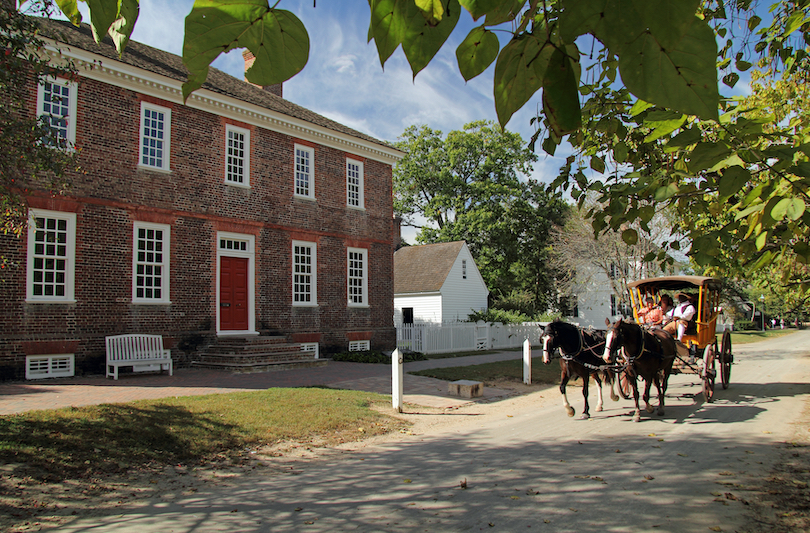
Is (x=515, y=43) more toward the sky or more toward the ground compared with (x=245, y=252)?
more toward the ground

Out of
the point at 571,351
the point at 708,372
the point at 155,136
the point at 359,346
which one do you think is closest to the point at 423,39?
the point at 571,351

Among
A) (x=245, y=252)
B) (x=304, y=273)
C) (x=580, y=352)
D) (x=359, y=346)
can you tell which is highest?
(x=245, y=252)

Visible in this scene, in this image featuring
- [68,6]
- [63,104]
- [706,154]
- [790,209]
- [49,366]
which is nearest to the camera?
[68,6]

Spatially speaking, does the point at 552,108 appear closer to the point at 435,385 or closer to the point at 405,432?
the point at 405,432

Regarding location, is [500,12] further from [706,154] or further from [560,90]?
[706,154]

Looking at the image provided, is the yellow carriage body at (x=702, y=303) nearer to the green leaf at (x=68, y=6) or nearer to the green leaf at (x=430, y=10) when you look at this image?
the green leaf at (x=430, y=10)

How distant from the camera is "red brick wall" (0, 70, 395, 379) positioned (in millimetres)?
15086

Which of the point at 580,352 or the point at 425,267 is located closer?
the point at 580,352

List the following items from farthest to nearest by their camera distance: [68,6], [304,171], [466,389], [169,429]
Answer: [304,171]
[466,389]
[169,429]
[68,6]

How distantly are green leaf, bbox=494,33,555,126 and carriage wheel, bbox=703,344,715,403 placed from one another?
1271 cm

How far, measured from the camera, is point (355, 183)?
24.0 meters

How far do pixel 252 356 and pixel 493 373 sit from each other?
25.8 feet

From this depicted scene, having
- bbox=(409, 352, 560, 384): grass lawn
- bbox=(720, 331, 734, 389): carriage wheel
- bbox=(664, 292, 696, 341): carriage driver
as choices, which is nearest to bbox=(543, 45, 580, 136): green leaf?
bbox=(664, 292, 696, 341): carriage driver

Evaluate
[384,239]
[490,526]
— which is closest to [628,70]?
[490,526]
